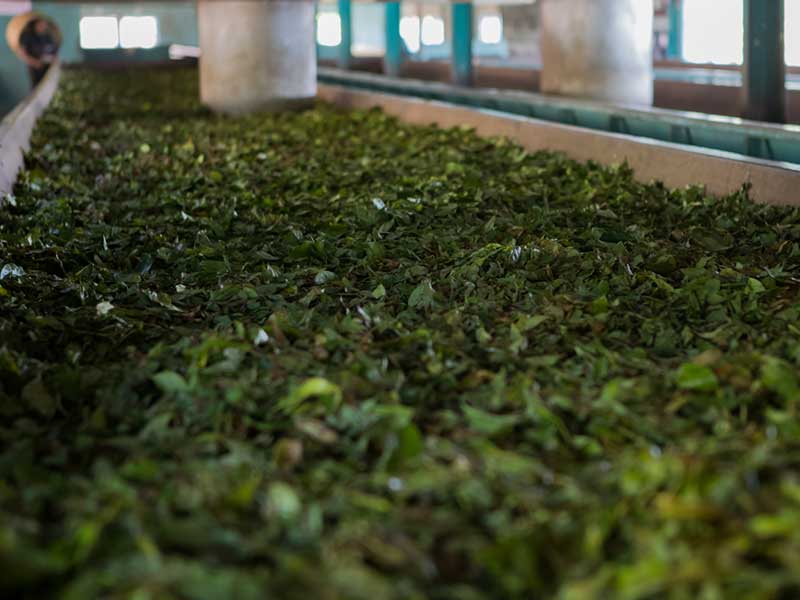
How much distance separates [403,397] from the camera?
390cm

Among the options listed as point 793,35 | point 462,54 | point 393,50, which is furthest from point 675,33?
point 793,35

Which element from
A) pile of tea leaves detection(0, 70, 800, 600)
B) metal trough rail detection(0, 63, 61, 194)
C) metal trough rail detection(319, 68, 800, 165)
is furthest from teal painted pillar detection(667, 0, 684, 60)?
pile of tea leaves detection(0, 70, 800, 600)

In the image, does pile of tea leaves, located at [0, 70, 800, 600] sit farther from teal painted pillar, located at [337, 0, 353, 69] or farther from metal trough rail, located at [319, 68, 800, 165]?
teal painted pillar, located at [337, 0, 353, 69]

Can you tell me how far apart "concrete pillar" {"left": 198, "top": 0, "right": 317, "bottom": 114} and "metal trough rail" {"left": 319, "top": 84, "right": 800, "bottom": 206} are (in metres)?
3.12

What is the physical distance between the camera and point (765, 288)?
5.26 metres

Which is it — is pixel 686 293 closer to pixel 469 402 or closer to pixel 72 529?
pixel 469 402

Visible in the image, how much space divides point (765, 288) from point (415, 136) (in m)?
6.80

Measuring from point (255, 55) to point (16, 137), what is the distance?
627 cm

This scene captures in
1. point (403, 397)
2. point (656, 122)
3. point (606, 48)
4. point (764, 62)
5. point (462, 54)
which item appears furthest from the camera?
point (462, 54)

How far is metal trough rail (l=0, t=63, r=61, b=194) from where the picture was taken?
28.4 feet

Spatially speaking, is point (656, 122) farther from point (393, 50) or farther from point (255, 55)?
point (393, 50)

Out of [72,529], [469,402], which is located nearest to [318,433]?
[469,402]

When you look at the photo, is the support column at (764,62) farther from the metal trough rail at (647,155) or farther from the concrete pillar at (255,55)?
the concrete pillar at (255,55)

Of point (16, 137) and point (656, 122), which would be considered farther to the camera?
point (656, 122)
